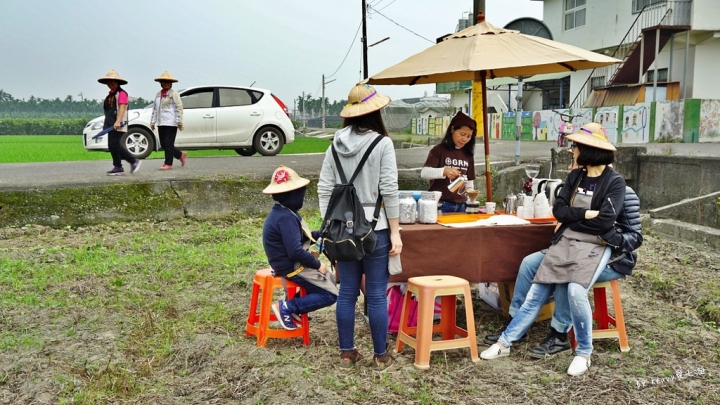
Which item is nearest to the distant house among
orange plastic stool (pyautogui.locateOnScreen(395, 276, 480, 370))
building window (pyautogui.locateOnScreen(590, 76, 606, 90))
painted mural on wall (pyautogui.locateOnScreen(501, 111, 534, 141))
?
painted mural on wall (pyautogui.locateOnScreen(501, 111, 534, 141))

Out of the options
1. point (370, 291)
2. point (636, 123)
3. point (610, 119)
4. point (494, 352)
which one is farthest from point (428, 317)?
point (610, 119)

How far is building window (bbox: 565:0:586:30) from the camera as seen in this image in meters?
23.5

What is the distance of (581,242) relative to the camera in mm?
3934

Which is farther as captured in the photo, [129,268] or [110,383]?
[129,268]

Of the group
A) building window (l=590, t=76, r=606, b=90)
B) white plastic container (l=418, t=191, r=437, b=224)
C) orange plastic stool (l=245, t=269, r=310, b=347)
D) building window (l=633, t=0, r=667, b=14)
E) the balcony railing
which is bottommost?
orange plastic stool (l=245, t=269, r=310, b=347)

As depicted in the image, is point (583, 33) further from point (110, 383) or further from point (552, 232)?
point (110, 383)

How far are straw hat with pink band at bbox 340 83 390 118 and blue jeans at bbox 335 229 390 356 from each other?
0.70m

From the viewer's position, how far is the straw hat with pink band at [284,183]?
12.9ft

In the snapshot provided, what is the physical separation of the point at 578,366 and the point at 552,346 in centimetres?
30

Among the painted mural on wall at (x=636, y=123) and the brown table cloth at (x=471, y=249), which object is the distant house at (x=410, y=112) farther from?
the brown table cloth at (x=471, y=249)

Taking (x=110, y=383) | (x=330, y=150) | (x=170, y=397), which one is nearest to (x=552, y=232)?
(x=330, y=150)

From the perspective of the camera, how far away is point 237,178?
8.85 metres

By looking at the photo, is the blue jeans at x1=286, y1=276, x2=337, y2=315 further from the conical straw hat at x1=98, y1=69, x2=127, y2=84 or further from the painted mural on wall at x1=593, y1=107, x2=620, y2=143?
the painted mural on wall at x1=593, y1=107, x2=620, y2=143

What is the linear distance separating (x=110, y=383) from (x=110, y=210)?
498 cm
